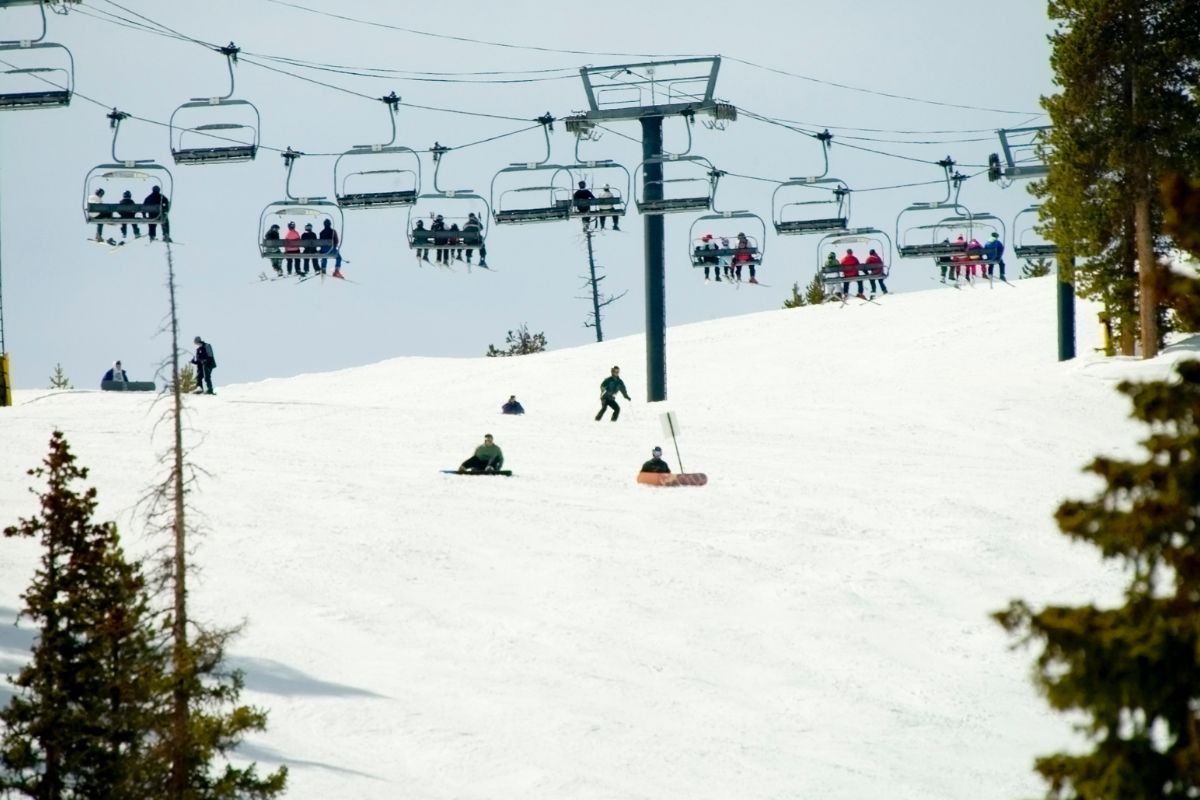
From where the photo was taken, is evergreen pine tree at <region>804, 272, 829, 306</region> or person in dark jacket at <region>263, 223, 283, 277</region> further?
evergreen pine tree at <region>804, 272, 829, 306</region>

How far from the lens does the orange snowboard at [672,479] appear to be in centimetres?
3231

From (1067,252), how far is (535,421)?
51.8ft

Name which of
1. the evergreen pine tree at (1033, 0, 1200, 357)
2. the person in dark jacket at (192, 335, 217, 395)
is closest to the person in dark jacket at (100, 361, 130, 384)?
the person in dark jacket at (192, 335, 217, 395)

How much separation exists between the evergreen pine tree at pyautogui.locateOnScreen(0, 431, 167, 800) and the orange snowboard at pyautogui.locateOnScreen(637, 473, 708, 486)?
17.4 metres

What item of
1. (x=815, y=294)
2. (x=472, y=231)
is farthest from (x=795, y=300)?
(x=472, y=231)

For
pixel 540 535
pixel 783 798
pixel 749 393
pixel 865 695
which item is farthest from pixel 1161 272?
pixel 749 393

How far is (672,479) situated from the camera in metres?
32.3

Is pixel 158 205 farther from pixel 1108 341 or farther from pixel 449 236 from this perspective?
pixel 1108 341

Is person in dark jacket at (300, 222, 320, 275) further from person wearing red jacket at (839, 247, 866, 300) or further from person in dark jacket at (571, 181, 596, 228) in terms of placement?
person wearing red jacket at (839, 247, 866, 300)

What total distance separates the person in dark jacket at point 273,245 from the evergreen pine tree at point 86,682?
18008 millimetres

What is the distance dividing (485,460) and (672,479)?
138 inches

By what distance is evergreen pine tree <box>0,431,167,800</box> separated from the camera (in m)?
14.9

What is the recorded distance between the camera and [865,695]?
2353 cm

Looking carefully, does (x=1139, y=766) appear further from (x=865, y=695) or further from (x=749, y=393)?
(x=749, y=393)
